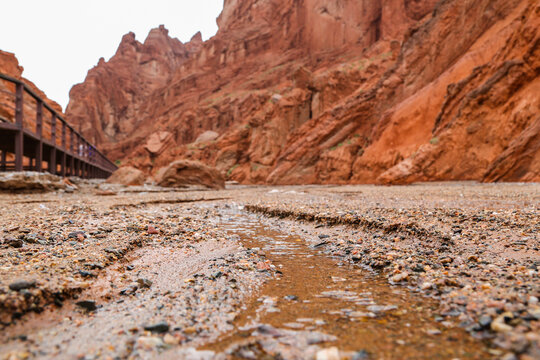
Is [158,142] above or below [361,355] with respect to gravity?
above

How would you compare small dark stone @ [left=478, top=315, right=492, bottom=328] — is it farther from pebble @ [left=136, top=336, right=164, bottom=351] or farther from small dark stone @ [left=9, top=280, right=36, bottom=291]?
small dark stone @ [left=9, top=280, right=36, bottom=291]

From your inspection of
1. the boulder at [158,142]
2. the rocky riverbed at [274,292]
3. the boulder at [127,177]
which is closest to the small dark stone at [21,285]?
the rocky riverbed at [274,292]

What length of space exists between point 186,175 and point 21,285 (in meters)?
13.4

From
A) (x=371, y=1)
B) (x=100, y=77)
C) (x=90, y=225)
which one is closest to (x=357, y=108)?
(x=90, y=225)

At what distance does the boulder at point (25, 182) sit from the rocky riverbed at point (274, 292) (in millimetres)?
5667

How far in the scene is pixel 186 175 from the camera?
47.8 ft

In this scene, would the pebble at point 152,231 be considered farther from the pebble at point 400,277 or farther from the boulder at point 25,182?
the boulder at point 25,182

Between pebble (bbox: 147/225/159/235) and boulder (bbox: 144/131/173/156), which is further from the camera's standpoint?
boulder (bbox: 144/131/173/156)

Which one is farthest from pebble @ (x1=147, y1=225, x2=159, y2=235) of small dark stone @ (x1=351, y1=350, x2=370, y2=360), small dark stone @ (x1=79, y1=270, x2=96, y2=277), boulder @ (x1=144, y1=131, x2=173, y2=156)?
boulder @ (x1=144, y1=131, x2=173, y2=156)

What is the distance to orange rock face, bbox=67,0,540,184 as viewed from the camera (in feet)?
36.4

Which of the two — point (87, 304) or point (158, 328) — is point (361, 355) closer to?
point (158, 328)

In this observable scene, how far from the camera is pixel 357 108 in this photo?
20.4 metres

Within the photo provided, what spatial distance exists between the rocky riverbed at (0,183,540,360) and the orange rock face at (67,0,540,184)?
894 centimetres

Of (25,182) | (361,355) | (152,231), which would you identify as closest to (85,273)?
(152,231)
